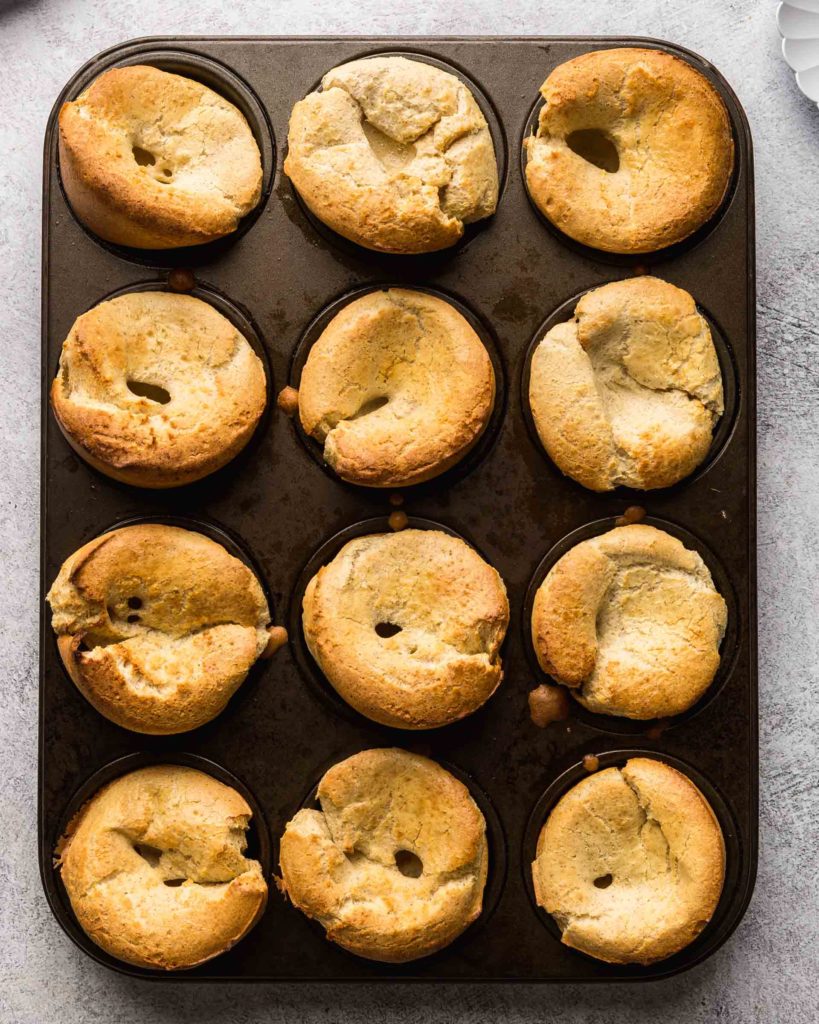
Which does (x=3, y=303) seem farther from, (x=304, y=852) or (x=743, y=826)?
(x=743, y=826)

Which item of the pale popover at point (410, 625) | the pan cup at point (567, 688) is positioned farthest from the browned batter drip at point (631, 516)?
the pale popover at point (410, 625)

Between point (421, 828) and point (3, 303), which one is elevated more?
point (3, 303)

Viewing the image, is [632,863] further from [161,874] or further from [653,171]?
[653,171]

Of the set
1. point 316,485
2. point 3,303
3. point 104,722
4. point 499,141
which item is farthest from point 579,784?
point 3,303

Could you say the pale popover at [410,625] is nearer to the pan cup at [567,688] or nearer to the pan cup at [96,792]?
the pan cup at [567,688]

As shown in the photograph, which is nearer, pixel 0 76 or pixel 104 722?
pixel 104 722

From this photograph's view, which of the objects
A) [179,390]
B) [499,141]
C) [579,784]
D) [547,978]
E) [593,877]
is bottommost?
[547,978]
